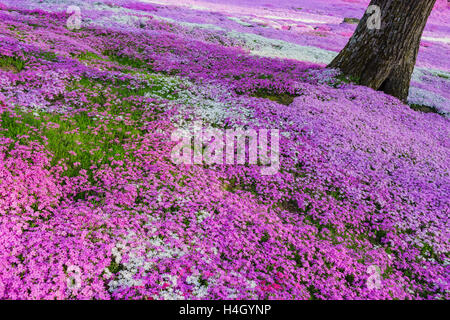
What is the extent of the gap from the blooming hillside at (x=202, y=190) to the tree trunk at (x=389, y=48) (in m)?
1.11

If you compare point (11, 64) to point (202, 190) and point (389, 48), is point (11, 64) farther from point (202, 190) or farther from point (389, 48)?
point (389, 48)

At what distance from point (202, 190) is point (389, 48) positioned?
11.7 meters

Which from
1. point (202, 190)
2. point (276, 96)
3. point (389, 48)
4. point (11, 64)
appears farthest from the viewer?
point (389, 48)

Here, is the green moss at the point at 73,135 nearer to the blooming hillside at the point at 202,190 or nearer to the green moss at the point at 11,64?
the blooming hillside at the point at 202,190

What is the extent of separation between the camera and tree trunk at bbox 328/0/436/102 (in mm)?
13422

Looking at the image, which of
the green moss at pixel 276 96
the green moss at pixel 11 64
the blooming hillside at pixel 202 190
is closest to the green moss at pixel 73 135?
the blooming hillside at pixel 202 190

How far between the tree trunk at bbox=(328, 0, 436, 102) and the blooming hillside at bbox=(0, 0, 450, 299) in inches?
43.5

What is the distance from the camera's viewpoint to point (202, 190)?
284 inches

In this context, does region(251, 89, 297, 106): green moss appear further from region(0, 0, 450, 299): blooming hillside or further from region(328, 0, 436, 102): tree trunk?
region(328, 0, 436, 102): tree trunk

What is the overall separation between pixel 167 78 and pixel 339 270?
33.3 ft

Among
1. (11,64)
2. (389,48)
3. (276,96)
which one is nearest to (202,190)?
(276,96)

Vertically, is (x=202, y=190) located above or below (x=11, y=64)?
below

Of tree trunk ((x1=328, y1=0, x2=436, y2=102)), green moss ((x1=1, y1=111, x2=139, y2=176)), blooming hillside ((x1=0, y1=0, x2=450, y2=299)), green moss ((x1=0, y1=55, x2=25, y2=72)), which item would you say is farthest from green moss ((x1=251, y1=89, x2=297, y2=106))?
green moss ((x1=0, y1=55, x2=25, y2=72))

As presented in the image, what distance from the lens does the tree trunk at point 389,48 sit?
13.4 metres
